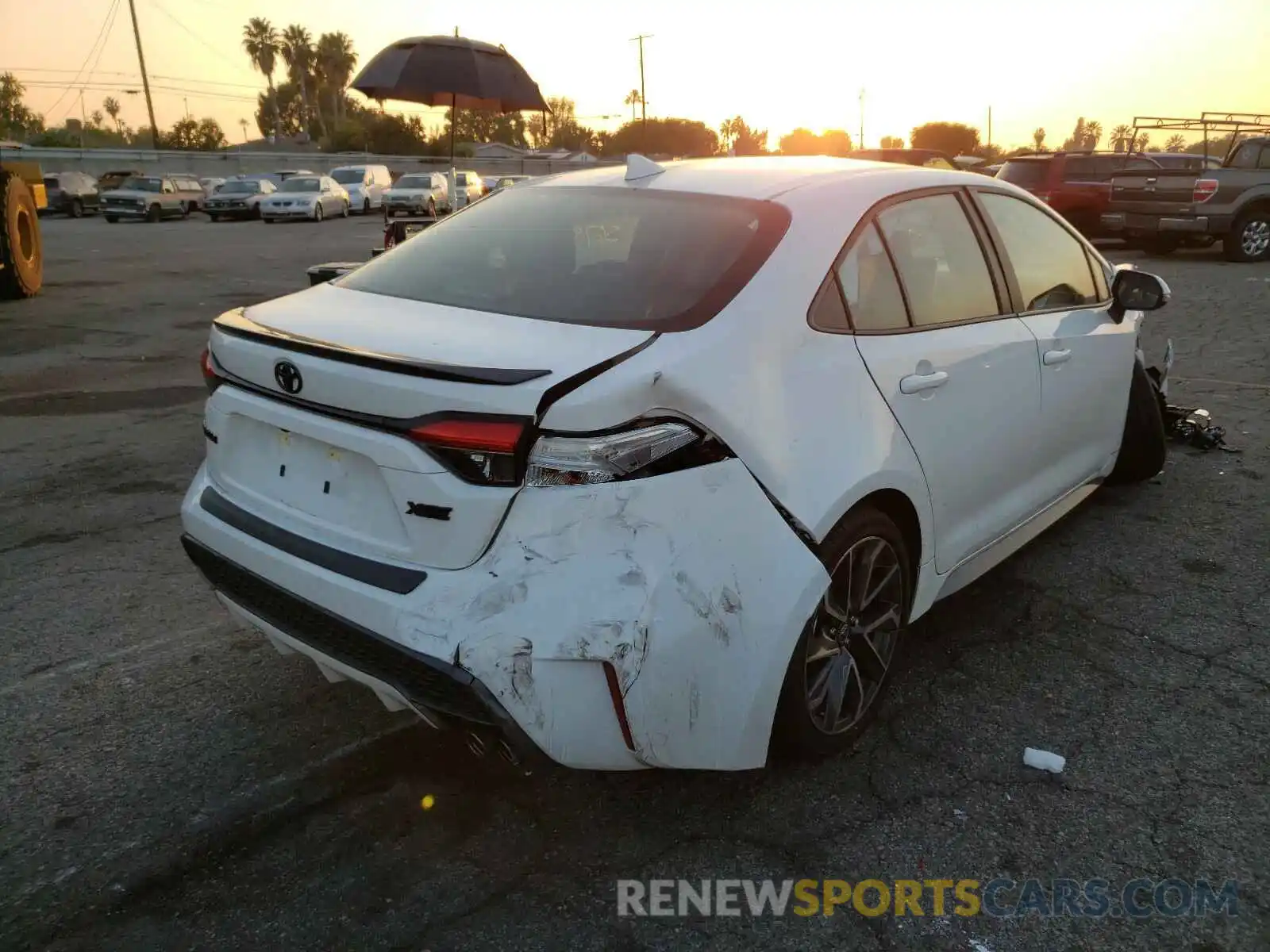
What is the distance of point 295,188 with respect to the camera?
31.3 meters

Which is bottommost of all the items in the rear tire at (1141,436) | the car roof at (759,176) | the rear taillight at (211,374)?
the rear tire at (1141,436)

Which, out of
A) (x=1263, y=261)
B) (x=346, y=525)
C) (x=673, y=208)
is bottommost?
(x=1263, y=261)

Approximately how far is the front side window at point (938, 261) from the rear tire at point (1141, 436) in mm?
1661

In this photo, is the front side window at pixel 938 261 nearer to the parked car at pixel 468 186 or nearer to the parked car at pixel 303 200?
the parked car at pixel 468 186

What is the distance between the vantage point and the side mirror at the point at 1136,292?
4.10m

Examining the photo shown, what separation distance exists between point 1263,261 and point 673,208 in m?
16.4

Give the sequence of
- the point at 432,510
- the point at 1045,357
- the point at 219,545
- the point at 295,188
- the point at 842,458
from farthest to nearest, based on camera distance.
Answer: the point at 295,188 < the point at 1045,357 < the point at 219,545 < the point at 842,458 < the point at 432,510

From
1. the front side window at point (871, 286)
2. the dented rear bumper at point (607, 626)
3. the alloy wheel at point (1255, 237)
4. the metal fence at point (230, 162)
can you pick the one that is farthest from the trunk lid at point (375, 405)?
the metal fence at point (230, 162)

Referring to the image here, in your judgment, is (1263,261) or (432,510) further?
(1263,261)

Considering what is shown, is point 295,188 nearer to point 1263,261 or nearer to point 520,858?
point 1263,261

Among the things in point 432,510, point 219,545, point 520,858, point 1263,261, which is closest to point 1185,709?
point 520,858

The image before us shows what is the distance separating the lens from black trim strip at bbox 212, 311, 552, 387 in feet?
6.79

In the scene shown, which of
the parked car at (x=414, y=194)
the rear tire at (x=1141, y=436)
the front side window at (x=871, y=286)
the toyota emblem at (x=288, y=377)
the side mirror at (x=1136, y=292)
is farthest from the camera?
the parked car at (x=414, y=194)

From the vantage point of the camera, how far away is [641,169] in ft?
10.6
